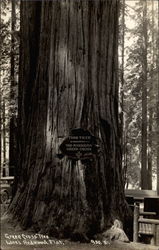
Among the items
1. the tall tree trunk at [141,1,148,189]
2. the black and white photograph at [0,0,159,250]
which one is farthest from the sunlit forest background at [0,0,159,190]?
the black and white photograph at [0,0,159,250]

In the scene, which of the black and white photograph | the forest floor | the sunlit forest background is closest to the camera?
the forest floor

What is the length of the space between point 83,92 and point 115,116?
71 centimetres

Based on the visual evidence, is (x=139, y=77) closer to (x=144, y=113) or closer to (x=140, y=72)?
(x=140, y=72)

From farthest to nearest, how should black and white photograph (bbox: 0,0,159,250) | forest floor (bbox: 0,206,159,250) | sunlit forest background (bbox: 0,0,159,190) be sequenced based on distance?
sunlit forest background (bbox: 0,0,159,190) → black and white photograph (bbox: 0,0,159,250) → forest floor (bbox: 0,206,159,250)

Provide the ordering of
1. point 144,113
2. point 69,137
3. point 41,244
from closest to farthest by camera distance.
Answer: point 41,244 < point 69,137 < point 144,113

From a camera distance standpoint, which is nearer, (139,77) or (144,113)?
(144,113)

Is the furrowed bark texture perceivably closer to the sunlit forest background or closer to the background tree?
the sunlit forest background

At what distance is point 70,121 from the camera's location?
5645 mm

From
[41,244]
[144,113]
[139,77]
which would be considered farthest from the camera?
[139,77]
